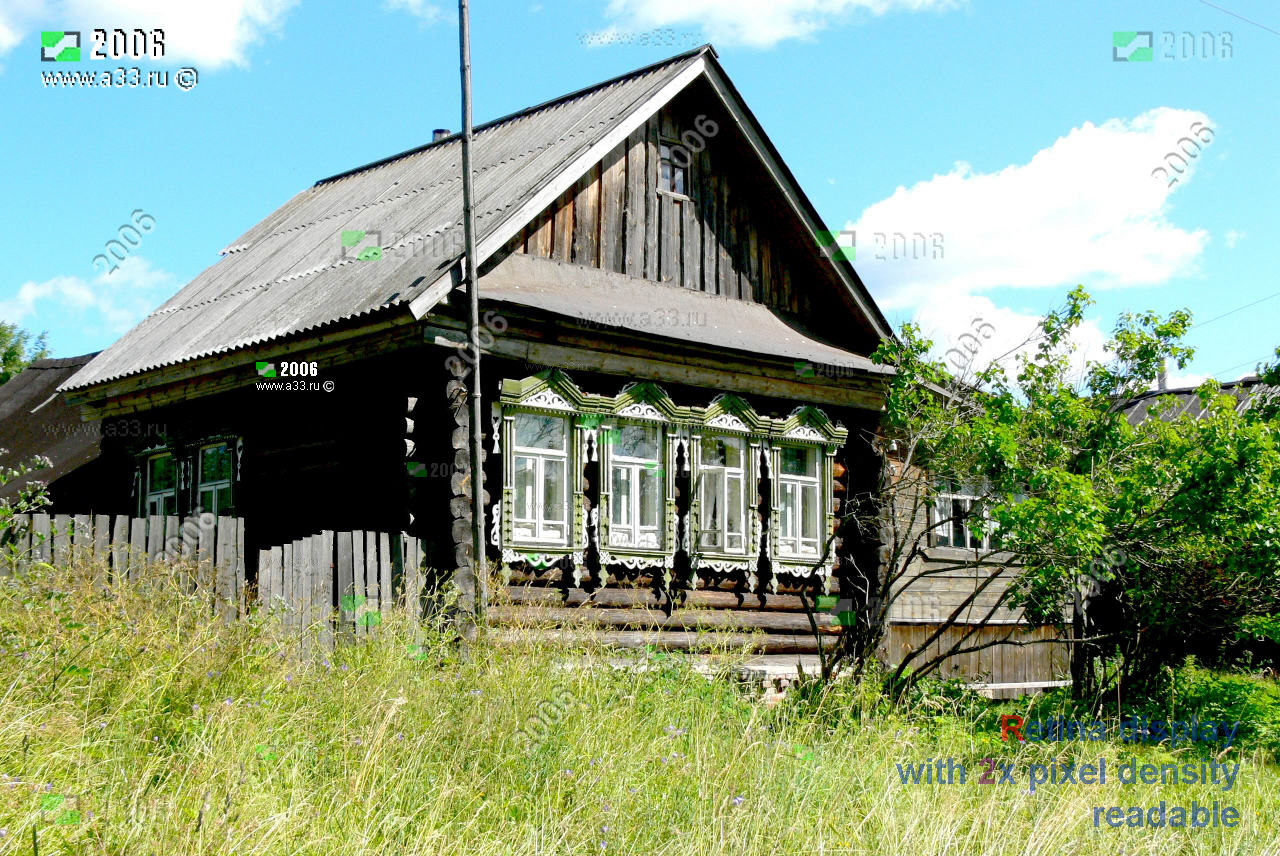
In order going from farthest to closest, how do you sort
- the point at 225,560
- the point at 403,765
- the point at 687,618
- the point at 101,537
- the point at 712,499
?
the point at 712,499, the point at 687,618, the point at 225,560, the point at 101,537, the point at 403,765

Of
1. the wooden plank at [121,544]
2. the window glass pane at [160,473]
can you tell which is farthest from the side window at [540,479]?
the window glass pane at [160,473]

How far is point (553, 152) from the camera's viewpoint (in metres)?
12.2

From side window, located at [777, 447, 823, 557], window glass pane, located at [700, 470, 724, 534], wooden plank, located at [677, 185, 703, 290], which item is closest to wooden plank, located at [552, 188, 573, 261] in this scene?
wooden plank, located at [677, 185, 703, 290]

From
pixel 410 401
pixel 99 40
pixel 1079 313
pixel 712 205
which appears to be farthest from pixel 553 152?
pixel 1079 313

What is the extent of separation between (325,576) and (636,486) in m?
3.84

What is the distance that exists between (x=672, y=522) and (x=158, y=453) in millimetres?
6022

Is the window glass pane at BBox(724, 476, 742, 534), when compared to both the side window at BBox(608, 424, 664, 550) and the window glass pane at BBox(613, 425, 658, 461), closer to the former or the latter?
the side window at BBox(608, 424, 664, 550)

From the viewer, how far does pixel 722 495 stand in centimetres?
1249

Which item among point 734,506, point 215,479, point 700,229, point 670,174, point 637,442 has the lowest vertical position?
point 734,506

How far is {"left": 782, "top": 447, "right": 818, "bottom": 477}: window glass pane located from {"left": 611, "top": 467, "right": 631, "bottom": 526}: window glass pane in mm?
2215

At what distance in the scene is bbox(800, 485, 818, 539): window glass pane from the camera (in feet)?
43.5

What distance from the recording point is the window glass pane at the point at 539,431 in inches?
431

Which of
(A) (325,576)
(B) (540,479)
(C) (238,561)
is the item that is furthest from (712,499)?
(C) (238,561)

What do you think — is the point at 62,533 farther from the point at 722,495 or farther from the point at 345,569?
the point at 722,495
